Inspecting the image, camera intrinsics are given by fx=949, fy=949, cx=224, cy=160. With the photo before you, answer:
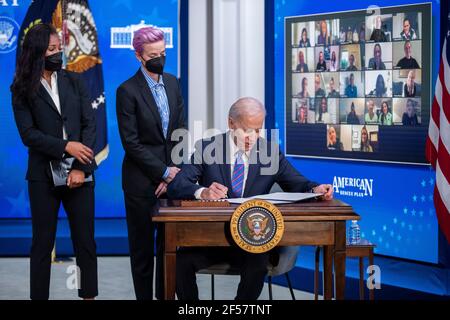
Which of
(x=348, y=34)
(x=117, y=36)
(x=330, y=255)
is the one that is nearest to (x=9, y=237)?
(x=117, y=36)

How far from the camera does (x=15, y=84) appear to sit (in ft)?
17.7

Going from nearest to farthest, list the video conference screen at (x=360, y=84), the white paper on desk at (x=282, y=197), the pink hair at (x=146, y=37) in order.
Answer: the white paper on desk at (x=282, y=197)
the pink hair at (x=146, y=37)
the video conference screen at (x=360, y=84)

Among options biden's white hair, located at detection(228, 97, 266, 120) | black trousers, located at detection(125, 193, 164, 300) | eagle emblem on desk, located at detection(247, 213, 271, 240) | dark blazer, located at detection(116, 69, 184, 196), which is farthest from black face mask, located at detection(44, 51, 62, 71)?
eagle emblem on desk, located at detection(247, 213, 271, 240)

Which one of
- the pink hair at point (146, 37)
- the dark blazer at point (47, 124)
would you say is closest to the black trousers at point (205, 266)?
the dark blazer at point (47, 124)

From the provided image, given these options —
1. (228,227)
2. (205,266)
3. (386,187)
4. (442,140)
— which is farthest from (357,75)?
(228,227)

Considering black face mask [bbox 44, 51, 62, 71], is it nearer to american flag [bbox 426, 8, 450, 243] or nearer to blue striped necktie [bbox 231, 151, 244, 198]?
blue striped necktie [bbox 231, 151, 244, 198]

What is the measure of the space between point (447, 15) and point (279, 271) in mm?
2080

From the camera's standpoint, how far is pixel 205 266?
203 inches

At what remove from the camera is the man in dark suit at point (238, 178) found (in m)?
5.04

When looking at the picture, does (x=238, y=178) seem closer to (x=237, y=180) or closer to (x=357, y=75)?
(x=237, y=180)

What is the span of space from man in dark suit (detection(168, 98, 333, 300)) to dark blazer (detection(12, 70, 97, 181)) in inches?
27.3

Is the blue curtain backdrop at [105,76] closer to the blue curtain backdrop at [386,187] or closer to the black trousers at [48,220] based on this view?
the blue curtain backdrop at [386,187]

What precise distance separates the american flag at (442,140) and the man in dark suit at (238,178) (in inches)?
39.1

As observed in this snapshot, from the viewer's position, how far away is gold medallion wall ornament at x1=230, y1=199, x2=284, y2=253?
461 centimetres
